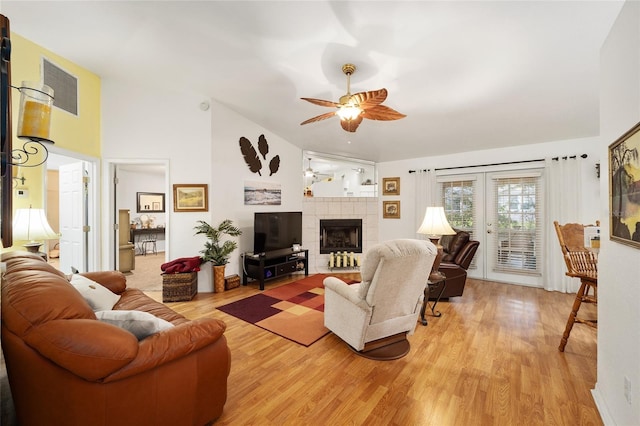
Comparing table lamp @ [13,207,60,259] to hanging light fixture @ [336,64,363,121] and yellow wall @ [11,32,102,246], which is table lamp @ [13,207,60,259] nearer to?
yellow wall @ [11,32,102,246]

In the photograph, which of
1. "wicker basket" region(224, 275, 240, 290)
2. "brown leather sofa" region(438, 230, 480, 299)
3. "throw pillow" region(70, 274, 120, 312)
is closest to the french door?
"brown leather sofa" region(438, 230, 480, 299)

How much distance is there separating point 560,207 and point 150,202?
9.73 meters

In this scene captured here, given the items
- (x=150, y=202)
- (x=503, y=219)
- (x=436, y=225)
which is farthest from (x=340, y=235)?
(x=150, y=202)

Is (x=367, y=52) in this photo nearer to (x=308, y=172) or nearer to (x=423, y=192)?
(x=308, y=172)

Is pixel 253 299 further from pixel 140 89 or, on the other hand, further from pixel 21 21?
pixel 21 21

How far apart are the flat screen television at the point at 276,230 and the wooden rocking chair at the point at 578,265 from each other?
3.70 meters

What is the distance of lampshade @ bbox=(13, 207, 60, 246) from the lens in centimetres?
243

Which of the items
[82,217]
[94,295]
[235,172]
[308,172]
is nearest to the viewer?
[94,295]

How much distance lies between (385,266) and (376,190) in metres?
4.29

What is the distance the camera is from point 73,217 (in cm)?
395

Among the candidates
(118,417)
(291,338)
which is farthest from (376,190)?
(118,417)

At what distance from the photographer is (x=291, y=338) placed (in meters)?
2.59

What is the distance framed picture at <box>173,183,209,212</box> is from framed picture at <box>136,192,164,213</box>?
15.5ft

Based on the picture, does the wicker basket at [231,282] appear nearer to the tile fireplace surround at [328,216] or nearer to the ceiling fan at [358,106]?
the tile fireplace surround at [328,216]
